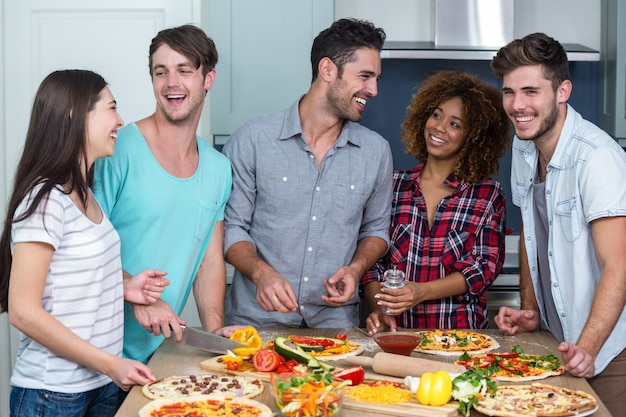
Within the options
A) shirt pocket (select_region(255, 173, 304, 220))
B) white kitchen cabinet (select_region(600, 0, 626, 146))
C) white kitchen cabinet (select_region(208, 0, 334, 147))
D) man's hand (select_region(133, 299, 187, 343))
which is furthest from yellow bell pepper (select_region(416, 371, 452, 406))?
white kitchen cabinet (select_region(600, 0, 626, 146))

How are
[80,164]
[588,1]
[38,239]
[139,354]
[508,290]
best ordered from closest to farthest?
[38,239]
[80,164]
[139,354]
[508,290]
[588,1]

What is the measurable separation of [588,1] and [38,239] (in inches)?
127

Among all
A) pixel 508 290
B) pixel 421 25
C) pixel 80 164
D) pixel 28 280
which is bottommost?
pixel 508 290

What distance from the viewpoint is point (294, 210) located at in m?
2.91

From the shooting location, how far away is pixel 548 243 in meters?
2.71

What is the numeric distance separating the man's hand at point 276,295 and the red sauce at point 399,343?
0.30 meters

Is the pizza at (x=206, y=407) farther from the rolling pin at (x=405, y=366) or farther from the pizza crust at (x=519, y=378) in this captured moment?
the pizza crust at (x=519, y=378)

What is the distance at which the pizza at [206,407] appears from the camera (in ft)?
6.09

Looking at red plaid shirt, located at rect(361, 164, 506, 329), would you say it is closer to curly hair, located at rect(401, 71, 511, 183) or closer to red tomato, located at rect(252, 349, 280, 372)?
curly hair, located at rect(401, 71, 511, 183)

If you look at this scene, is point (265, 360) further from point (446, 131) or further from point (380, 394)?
point (446, 131)

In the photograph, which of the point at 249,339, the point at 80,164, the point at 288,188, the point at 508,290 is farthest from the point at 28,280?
the point at 508,290

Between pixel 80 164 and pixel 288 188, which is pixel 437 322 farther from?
pixel 80 164

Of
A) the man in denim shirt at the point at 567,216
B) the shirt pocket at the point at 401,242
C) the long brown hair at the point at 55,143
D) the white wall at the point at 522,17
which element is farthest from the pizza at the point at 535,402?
the white wall at the point at 522,17

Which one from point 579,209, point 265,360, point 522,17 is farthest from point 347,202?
→ point 522,17
